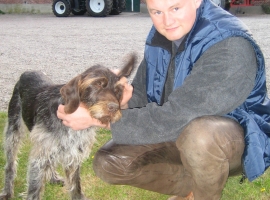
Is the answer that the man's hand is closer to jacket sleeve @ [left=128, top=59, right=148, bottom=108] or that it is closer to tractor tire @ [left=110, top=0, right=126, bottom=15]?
jacket sleeve @ [left=128, top=59, right=148, bottom=108]

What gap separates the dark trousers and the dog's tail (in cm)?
122

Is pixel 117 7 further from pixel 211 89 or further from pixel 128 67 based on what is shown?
pixel 211 89

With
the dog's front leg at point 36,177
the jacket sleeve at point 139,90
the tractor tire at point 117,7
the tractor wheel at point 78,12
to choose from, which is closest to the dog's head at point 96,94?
the jacket sleeve at point 139,90

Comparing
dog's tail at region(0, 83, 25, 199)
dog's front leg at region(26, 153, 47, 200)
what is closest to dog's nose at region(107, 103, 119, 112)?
dog's front leg at region(26, 153, 47, 200)

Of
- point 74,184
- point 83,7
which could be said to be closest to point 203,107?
point 74,184

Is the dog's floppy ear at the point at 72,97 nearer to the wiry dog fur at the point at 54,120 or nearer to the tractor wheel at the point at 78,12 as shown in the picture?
the wiry dog fur at the point at 54,120

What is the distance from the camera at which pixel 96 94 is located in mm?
3234

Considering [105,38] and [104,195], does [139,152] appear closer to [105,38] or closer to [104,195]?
[104,195]

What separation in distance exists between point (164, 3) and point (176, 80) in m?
0.60

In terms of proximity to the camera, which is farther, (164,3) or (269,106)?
(269,106)

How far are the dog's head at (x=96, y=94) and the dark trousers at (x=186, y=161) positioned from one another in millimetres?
446

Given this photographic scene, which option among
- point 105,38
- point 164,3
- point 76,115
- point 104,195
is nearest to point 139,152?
point 76,115

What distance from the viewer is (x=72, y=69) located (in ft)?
30.3

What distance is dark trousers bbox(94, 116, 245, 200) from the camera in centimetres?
296
